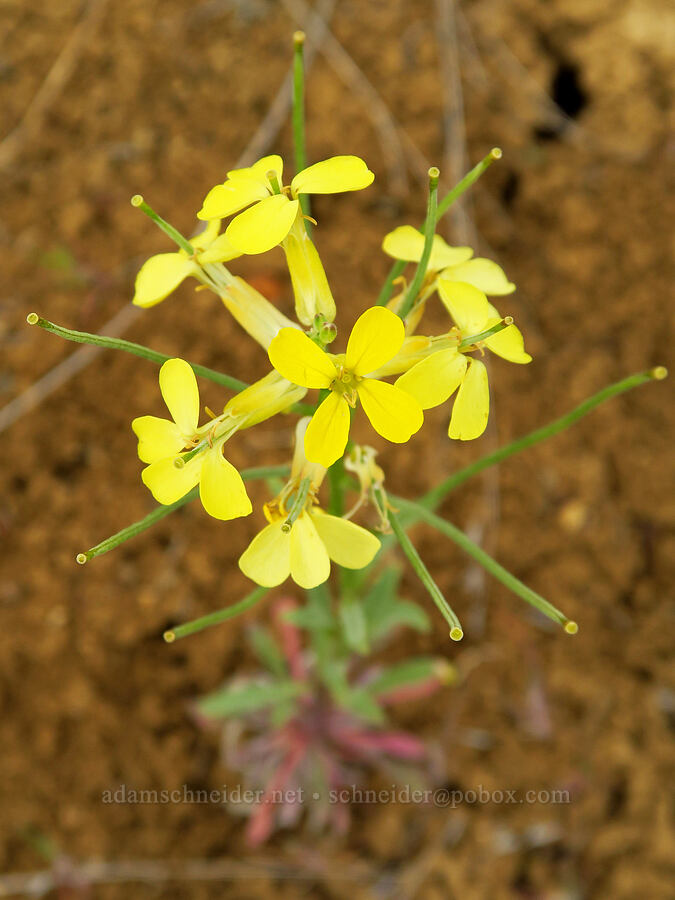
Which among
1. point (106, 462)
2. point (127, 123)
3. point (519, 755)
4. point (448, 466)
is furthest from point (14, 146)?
point (519, 755)

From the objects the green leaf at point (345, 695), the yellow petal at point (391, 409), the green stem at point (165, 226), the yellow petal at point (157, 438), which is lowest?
the green leaf at point (345, 695)

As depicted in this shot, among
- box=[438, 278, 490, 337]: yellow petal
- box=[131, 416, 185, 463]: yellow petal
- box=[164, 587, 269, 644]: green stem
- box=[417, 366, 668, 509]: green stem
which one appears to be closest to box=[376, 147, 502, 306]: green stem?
box=[438, 278, 490, 337]: yellow petal

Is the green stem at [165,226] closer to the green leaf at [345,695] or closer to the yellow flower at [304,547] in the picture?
the yellow flower at [304,547]

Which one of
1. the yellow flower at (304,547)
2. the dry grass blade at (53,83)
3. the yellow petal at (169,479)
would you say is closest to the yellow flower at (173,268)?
the yellow petal at (169,479)

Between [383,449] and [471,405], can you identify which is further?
[383,449]

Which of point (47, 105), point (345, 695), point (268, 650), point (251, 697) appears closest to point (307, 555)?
point (345, 695)

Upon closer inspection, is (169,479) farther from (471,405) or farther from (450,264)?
(450,264)

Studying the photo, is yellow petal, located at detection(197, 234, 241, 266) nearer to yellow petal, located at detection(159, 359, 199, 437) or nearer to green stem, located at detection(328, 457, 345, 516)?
yellow petal, located at detection(159, 359, 199, 437)
